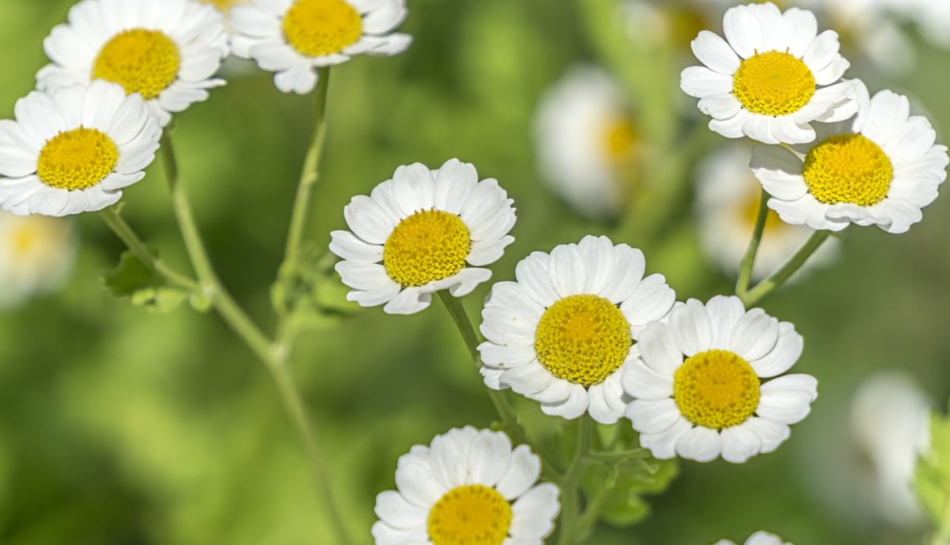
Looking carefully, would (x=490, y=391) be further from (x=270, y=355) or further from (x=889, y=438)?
(x=889, y=438)

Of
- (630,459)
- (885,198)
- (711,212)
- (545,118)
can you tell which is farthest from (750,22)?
(545,118)

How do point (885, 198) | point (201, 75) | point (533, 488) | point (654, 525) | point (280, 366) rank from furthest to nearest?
point (654, 525)
point (280, 366)
point (201, 75)
point (885, 198)
point (533, 488)

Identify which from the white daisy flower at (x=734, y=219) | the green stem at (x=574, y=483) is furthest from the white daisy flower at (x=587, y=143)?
the green stem at (x=574, y=483)

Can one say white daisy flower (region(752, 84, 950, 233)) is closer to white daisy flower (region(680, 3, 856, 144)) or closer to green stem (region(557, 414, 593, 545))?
white daisy flower (region(680, 3, 856, 144))

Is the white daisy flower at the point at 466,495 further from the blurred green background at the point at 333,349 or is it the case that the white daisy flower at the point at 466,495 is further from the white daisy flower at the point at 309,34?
the blurred green background at the point at 333,349

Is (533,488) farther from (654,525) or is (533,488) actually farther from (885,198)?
(654,525)

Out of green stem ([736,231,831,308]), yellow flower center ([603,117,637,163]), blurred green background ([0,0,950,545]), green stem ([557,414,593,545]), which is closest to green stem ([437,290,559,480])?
green stem ([557,414,593,545])
